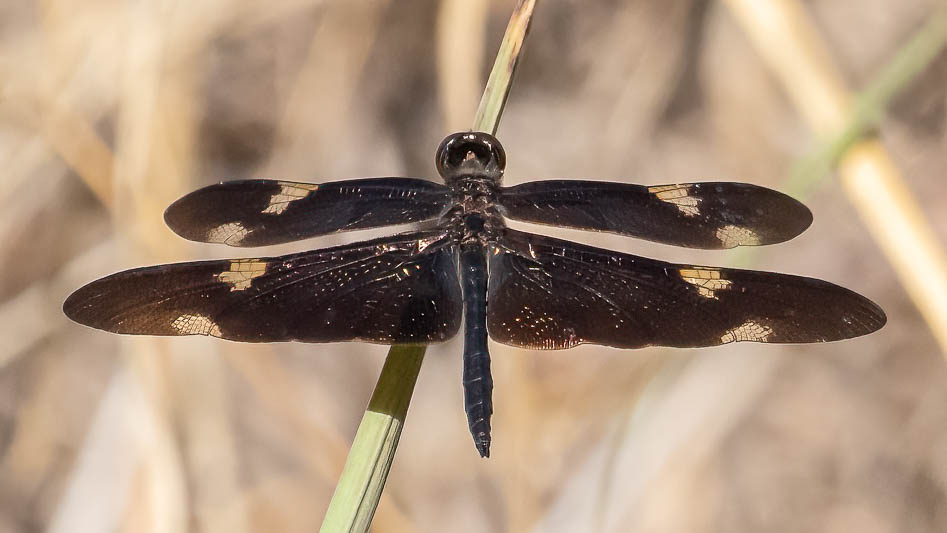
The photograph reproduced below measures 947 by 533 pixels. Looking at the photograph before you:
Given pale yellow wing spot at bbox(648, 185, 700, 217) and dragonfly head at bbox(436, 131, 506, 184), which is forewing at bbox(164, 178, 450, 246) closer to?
dragonfly head at bbox(436, 131, 506, 184)

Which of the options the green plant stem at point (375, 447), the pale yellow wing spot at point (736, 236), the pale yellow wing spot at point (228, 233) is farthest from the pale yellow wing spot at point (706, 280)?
the pale yellow wing spot at point (228, 233)

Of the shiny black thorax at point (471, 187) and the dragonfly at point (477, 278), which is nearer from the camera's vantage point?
the dragonfly at point (477, 278)

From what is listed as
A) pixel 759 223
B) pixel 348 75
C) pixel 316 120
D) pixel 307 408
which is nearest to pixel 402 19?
pixel 348 75

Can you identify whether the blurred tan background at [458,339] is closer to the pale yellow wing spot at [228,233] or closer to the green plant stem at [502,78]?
the pale yellow wing spot at [228,233]

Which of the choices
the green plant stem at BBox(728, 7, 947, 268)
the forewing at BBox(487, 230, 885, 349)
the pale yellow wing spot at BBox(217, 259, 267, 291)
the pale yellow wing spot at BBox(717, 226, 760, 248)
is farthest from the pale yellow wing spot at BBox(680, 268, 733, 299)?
the pale yellow wing spot at BBox(217, 259, 267, 291)

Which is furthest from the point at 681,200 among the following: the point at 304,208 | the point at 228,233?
the point at 228,233

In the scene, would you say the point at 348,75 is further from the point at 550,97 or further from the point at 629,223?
the point at 629,223

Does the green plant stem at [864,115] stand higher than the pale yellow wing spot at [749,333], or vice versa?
the green plant stem at [864,115]

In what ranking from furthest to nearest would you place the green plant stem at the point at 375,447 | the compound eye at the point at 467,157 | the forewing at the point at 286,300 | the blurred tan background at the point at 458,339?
the blurred tan background at the point at 458,339 → the compound eye at the point at 467,157 → the forewing at the point at 286,300 → the green plant stem at the point at 375,447
